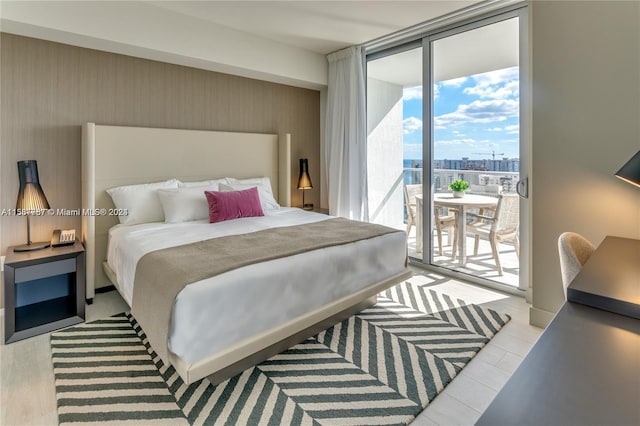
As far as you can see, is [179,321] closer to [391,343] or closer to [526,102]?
[391,343]

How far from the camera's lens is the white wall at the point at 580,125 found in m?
2.05

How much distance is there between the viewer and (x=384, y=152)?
14.5 feet

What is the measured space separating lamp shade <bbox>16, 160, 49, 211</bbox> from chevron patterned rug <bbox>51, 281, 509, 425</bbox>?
38.9 inches

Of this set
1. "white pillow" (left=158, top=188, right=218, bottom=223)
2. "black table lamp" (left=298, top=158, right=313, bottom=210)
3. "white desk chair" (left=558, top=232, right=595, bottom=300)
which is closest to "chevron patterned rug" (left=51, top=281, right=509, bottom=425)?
"white desk chair" (left=558, top=232, right=595, bottom=300)

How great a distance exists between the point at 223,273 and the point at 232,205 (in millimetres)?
1502

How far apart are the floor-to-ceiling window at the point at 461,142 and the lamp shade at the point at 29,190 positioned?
3.57m

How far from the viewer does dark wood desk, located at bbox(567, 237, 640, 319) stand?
1019 millimetres

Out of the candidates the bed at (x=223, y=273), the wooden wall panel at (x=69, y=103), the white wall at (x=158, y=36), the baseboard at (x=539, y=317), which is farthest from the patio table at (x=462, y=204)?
the wooden wall panel at (x=69, y=103)

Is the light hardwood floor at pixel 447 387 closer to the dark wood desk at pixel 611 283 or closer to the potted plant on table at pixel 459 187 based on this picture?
the dark wood desk at pixel 611 283

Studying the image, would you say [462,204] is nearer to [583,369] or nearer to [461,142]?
[461,142]

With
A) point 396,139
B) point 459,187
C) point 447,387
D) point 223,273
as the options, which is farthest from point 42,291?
point 459,187

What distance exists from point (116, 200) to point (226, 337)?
6.84 feet

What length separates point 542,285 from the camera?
2.46 metres

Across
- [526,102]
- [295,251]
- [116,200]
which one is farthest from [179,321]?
[526,102]
